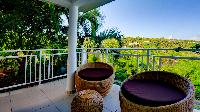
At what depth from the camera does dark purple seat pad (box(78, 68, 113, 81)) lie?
327cm

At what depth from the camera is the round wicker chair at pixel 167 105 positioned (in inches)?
67.9

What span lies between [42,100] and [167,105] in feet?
7.48

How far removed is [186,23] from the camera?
1486cm

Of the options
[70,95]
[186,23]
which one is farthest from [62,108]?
[186,23]

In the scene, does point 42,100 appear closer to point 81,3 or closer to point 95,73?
point 95,73

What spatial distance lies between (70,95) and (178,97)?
2.24m

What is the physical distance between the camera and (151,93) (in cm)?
193

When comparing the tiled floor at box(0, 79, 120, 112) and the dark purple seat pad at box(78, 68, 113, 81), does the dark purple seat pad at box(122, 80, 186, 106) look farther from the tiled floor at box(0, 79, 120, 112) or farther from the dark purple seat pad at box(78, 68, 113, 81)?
the dark purple seat pad at box(78, 68, 113, 81)

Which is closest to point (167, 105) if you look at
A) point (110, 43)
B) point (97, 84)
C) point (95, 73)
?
point (97, 84)

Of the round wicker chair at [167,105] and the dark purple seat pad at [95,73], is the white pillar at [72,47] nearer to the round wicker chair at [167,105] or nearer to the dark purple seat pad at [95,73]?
the dark purple seat pad at [95,73]

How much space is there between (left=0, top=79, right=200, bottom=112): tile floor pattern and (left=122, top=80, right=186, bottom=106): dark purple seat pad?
35.3 inches

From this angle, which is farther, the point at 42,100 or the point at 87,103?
the point at 42,100

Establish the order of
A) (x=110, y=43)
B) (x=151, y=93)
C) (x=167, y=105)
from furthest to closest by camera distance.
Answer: (x=110, y=43) → (x=151, y=93) → (x=167, y=105)

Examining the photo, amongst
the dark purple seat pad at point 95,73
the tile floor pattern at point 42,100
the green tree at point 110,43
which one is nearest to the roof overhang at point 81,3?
the dark purple seat pad at point 95,73
